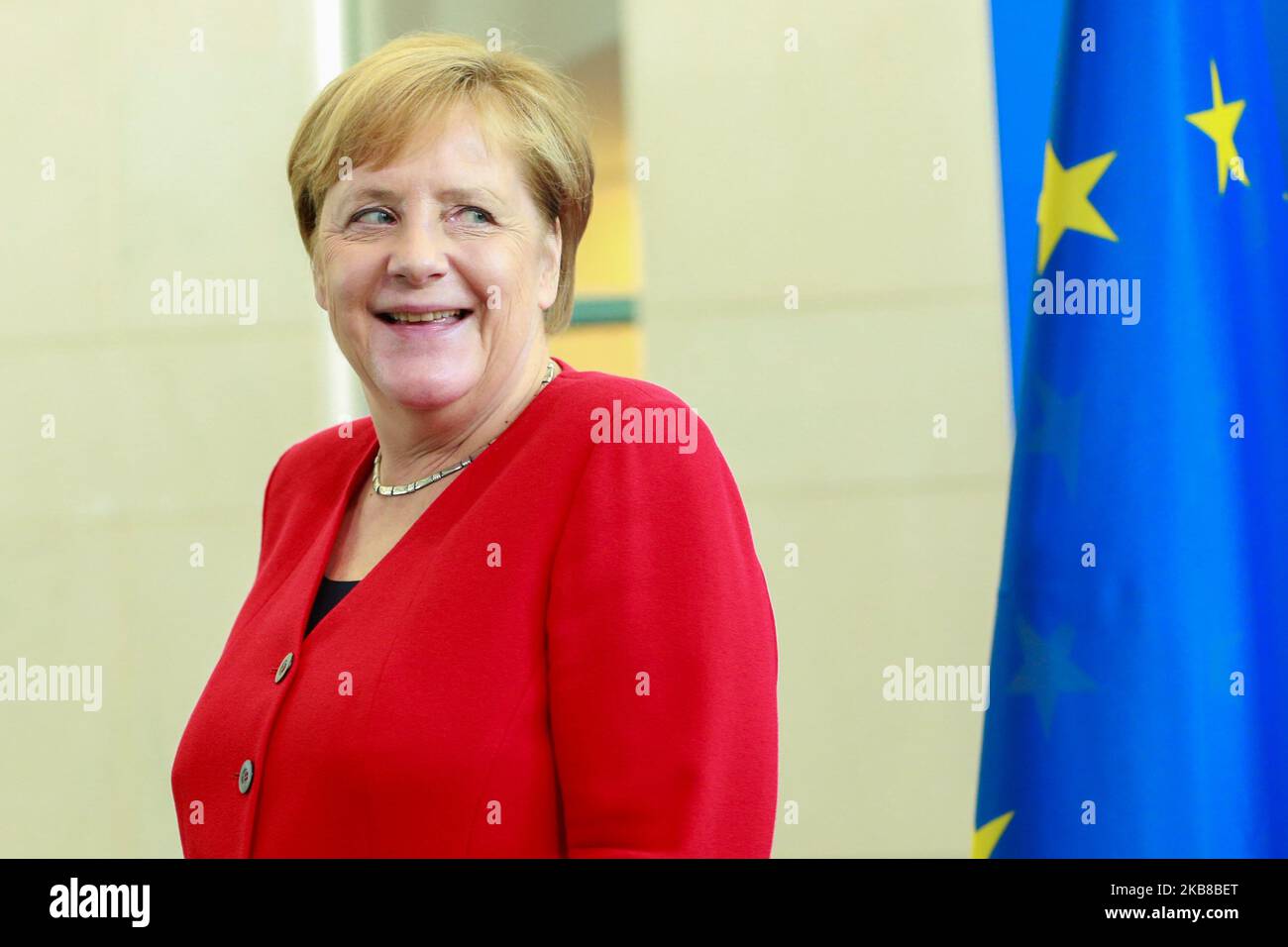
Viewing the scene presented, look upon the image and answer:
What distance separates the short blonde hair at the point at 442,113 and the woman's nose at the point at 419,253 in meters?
0.07

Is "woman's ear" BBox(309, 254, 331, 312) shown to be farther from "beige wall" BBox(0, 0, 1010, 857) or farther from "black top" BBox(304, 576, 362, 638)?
"beige wall" BBox(0, 0, 1010, 857)

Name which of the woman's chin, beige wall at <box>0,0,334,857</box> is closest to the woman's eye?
the woman's chin

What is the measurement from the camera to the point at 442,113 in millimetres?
1296

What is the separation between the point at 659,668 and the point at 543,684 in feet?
0.36

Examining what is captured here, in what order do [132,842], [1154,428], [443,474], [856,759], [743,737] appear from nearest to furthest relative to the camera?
[743,737] → [443,474] → [1154,428] → [856,759] → [132,842]

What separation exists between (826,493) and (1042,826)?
840 mm

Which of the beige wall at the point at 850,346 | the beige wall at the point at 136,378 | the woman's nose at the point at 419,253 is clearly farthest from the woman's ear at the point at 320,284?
the beige wall at the point at 136,378

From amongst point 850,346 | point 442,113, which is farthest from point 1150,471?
point 442,113

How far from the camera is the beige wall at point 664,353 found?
2482 millimetres

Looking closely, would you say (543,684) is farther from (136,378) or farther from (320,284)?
(136,378)

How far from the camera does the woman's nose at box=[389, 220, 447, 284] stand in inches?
51.6
